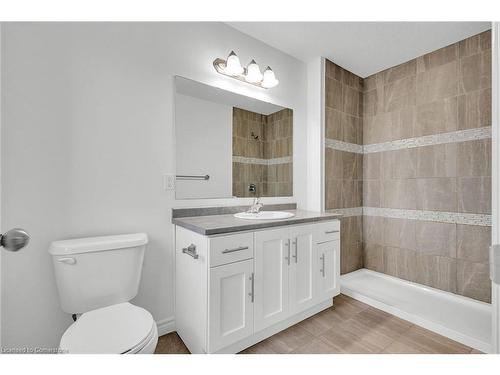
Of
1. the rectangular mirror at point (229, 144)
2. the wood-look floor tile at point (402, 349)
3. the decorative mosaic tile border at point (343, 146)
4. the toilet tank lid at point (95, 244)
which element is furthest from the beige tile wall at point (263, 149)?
the wood-look floor tile at point (402, 349)

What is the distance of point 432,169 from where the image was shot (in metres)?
2.17

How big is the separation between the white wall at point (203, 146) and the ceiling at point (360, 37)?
2.41 feet

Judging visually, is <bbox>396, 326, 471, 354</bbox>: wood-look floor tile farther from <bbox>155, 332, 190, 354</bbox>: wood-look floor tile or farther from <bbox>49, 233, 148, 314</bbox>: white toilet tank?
<bbox>49, 233, 148, 314</bbox>: white toilet tank

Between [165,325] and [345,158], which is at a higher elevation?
[345,158]

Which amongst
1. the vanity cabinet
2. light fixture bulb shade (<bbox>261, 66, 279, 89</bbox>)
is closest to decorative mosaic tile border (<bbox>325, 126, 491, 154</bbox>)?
light fixture bulb shade (<bbox>261, 66, 279, 89</bbox>)

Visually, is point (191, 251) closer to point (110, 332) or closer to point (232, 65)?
point (110, 332)

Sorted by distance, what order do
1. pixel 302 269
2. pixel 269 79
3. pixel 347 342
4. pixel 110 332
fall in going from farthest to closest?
1. pixel 269 79
2. pixel 302 269
3. pixel 347 342
4. pixel 110 332

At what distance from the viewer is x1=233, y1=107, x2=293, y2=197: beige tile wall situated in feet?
6.47

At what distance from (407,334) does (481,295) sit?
830 millimetres

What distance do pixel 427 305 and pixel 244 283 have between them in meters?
1.67

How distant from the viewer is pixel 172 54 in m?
1.59

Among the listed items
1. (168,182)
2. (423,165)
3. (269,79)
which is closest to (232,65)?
(269,79)

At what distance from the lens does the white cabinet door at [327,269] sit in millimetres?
1799

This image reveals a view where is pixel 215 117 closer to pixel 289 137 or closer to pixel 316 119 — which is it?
pixel 289 137
